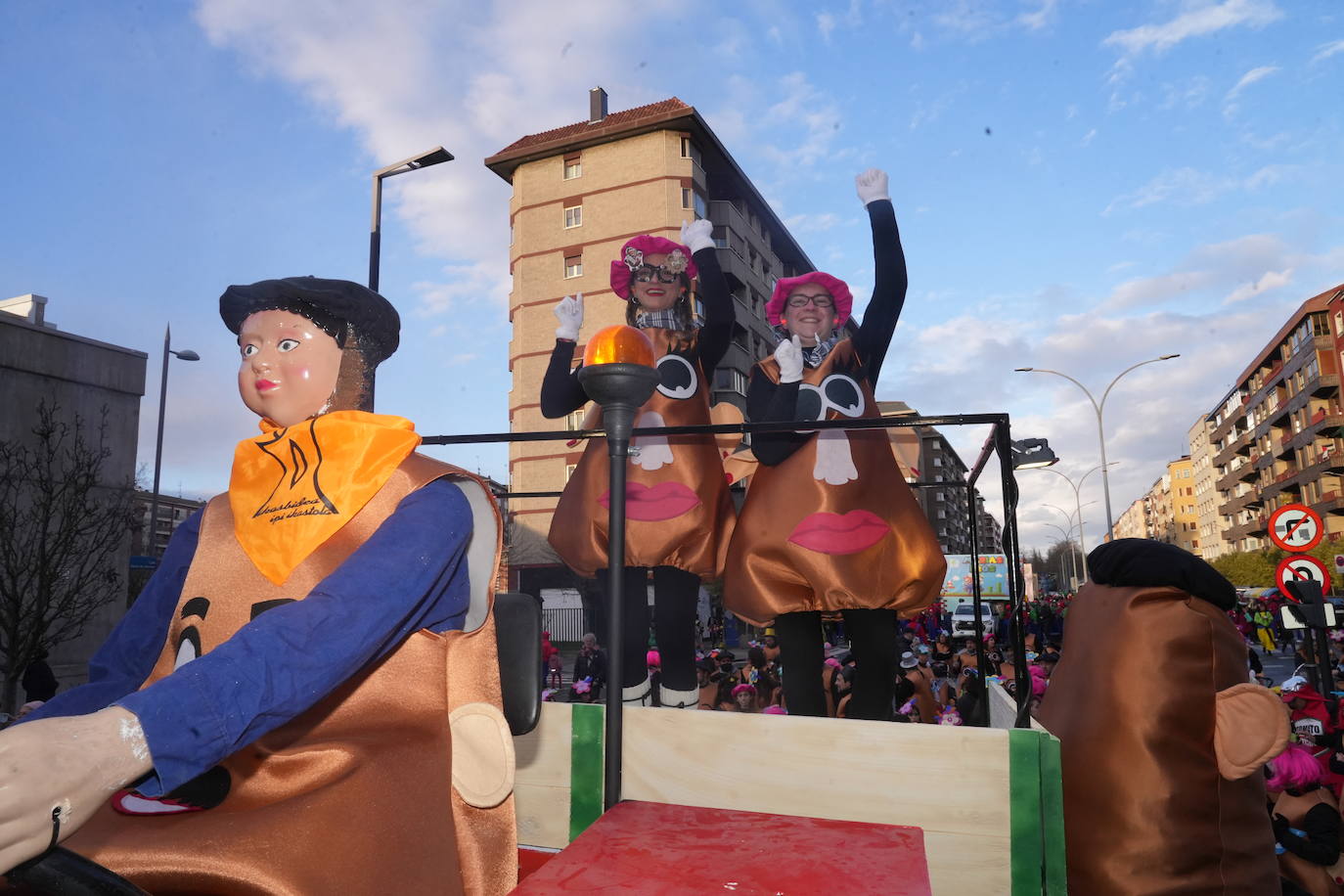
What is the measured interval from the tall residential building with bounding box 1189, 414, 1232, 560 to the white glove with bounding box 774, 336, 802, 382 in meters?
82.9

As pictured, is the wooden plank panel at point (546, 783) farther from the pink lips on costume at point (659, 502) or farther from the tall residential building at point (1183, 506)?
the tall residential building at point (1183, 506)

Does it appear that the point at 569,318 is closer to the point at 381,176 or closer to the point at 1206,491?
the point at 381,176

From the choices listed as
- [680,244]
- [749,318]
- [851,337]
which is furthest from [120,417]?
[749,318]

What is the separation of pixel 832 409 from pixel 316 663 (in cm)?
279

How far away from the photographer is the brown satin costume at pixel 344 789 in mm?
1320

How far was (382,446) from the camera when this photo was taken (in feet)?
6.06

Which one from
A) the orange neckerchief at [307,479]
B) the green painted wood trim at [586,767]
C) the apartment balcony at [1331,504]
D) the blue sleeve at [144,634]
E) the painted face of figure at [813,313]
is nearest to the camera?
the orange neckerchief at [307,479]

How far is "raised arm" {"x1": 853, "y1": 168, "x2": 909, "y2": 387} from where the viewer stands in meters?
3.98

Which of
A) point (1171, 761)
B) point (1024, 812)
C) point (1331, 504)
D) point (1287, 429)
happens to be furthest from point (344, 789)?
point (1287, 429)

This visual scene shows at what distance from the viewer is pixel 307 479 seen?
5.96 ft

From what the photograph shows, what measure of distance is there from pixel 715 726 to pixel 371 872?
1.09 meters

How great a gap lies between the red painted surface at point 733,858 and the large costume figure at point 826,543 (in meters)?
1.85

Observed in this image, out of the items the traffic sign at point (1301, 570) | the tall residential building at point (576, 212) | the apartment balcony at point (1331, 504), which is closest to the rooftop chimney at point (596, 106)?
the tall residential building at point (576, 212)

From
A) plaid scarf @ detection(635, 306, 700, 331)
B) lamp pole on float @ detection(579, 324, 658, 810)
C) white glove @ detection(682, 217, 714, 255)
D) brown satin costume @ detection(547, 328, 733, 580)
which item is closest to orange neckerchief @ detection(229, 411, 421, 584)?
lamp pole on float @ detection(579, 324, 658, 810)
